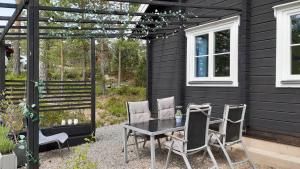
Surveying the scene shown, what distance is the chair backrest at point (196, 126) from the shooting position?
4.10 meters

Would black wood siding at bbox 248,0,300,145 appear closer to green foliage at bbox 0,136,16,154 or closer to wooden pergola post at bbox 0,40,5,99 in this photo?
green foliage at bbox 0,136,16,154

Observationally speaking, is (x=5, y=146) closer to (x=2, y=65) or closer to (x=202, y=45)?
(x=2, y=65)

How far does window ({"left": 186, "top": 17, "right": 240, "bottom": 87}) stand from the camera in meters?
5.98

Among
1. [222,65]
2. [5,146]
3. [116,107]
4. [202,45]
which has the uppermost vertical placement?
[202,45]

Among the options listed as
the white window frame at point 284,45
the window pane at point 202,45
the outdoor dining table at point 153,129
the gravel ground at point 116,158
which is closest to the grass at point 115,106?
the gravel ground at point 116,158

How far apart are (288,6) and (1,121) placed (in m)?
5.88

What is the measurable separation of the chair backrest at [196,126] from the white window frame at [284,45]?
1.65 metres

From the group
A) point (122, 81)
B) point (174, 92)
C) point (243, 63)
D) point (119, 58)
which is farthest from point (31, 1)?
point (122, 81)

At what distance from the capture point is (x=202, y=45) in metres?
7.10

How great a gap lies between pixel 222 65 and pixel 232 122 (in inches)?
85.8

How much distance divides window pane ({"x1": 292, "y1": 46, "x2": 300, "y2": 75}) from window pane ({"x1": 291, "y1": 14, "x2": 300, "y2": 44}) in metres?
0.12

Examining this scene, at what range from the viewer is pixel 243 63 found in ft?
18.5

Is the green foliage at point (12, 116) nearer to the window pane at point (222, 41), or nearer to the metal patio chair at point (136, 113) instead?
the metal patio chair at point (136, 113)

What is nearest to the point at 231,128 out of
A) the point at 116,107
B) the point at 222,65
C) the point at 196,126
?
the point at 196,126
